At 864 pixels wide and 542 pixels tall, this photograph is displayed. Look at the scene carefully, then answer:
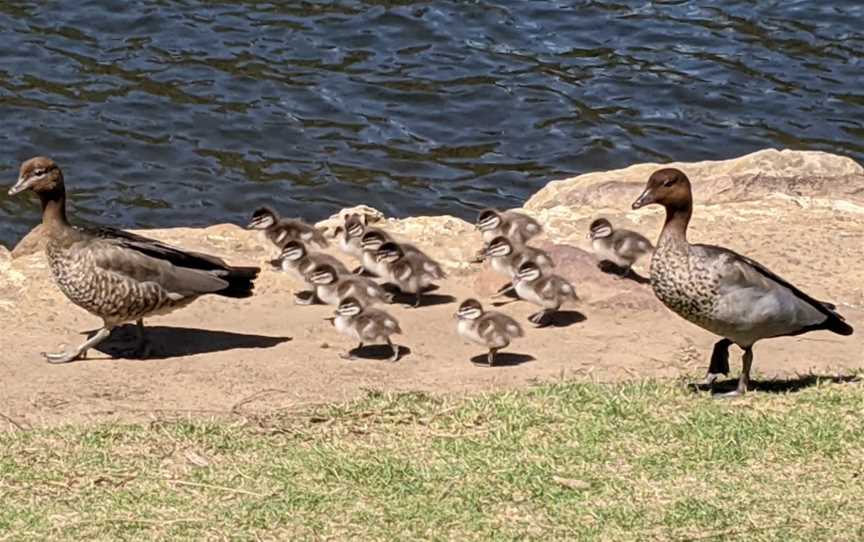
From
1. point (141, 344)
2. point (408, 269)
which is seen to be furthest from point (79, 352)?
point (408, 269)

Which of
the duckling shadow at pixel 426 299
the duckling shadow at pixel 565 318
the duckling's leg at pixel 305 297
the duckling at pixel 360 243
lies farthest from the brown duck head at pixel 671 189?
the duckling's leg at pixel 305 297

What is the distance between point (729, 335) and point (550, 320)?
81.8 inches

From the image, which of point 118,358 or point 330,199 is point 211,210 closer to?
point 330,199

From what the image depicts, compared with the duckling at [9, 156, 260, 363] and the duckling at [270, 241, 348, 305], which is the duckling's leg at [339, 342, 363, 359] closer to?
the duckling at [9, 156, 260, 363]

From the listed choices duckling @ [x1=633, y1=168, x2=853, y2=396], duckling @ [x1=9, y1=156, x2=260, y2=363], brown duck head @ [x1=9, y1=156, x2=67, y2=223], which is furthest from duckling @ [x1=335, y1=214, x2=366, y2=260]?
duckling @ [x1=633, y1=168, x2=853, y2=396]

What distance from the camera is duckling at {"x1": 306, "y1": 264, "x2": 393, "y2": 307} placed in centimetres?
1112

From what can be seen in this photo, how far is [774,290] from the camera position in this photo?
30.3ft

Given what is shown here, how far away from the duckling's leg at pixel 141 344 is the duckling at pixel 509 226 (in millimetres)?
2791

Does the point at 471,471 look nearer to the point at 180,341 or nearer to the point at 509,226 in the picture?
the point at 180,341

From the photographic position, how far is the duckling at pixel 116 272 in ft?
33.6

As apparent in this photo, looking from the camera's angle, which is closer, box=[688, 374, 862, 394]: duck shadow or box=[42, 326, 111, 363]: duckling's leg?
box=[688, 374, 862, 394]: duck shadow

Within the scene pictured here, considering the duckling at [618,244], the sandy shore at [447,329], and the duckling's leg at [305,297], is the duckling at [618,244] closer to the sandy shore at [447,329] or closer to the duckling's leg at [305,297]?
the sandy shore at [447,329]

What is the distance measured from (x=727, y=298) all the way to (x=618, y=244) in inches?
103

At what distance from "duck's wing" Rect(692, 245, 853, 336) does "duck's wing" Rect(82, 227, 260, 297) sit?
3.16 metres
